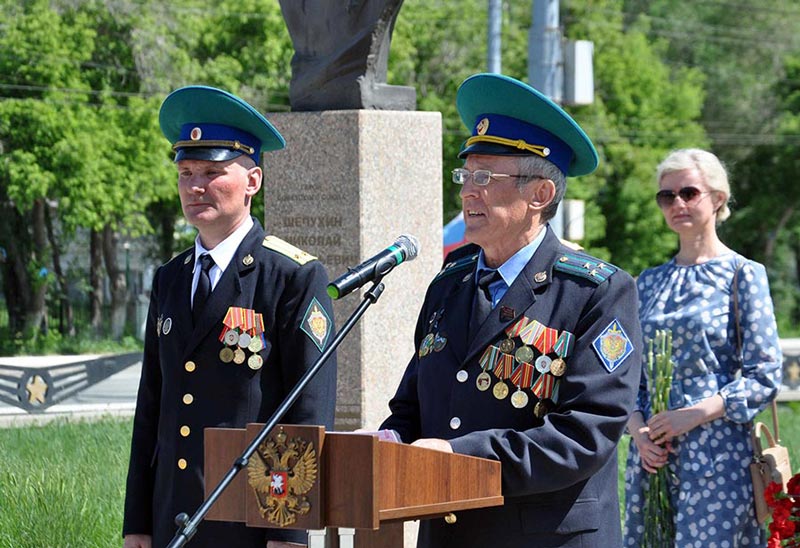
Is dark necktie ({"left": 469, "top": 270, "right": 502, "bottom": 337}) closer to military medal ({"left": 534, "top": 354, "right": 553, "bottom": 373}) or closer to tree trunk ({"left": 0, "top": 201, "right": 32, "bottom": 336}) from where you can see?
military medal ({"left": 534, "top": 354, "right": 553, "bottom": 373})

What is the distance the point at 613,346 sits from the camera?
11.8 feet

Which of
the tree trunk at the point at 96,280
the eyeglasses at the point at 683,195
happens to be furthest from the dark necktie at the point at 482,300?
the tree trunk at the point at 96,280

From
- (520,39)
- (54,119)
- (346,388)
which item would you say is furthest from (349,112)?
(520,39)

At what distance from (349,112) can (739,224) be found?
43.6m

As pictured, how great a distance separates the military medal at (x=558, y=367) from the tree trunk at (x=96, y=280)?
33.4 m

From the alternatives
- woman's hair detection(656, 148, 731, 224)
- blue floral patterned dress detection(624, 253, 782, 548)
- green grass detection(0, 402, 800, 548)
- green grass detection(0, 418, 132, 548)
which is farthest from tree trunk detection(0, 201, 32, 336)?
blue floral patterned dress detection(624, 253, 782, 548)

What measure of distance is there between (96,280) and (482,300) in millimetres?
34248

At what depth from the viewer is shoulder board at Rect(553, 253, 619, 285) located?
12.2ft

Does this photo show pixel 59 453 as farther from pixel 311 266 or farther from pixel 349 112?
pixel 311 266

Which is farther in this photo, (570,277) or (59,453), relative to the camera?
(59,453)

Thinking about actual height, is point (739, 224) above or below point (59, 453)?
above

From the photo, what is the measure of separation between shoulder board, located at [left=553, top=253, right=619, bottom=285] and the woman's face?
1.97 m

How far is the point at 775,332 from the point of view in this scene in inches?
219

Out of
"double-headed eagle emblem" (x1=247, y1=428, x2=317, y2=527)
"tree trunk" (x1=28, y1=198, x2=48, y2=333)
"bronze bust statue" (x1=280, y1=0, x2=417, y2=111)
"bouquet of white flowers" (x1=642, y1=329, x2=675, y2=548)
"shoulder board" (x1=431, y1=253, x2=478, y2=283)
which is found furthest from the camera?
"tree trunk" (x1=28, y1=198, x2=48, y2=333)
